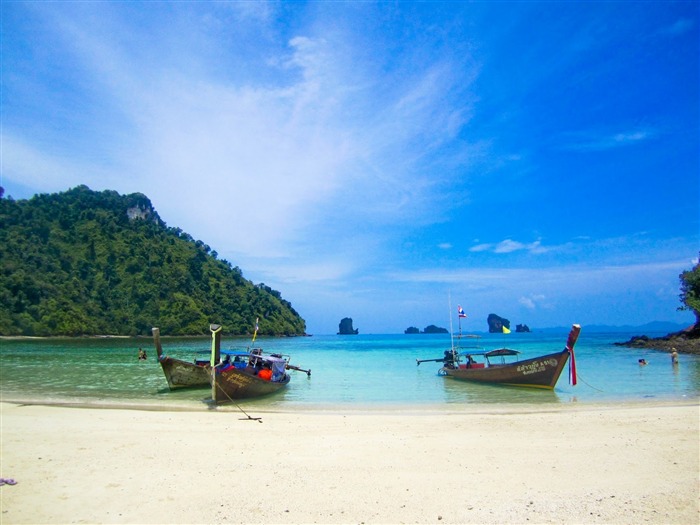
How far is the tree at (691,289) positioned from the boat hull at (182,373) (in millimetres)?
52966

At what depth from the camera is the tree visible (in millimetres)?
48328

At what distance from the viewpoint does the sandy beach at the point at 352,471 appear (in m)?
5.74

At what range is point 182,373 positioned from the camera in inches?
782

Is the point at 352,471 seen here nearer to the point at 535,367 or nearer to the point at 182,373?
the point at 182,373

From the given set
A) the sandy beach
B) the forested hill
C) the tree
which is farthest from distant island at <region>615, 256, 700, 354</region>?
the forested hill

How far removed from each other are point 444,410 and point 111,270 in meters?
101

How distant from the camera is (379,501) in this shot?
6.09 m

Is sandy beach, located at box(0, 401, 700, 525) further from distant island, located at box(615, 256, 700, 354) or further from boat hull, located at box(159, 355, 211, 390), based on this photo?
distant island, located at box(615, 256, 700, 354)

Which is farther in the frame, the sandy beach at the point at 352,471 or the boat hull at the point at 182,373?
the boat hull at the point at 182,373

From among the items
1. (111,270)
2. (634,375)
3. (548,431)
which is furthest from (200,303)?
(548,431)

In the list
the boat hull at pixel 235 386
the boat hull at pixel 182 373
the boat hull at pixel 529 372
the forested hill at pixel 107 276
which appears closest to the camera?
the boat hull at pixel 235 386

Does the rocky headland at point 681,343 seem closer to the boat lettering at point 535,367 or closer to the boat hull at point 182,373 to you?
the boat lettering at point 535,367

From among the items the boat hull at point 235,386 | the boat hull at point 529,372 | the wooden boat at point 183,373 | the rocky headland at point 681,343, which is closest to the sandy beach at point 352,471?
the boat hull at point 235,386

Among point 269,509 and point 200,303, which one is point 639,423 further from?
point 200,303
